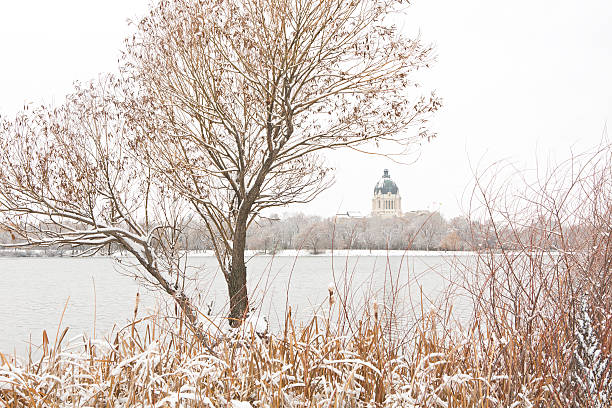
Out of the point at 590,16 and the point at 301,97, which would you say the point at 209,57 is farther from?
the point at 590,16

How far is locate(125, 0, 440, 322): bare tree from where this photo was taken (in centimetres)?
786

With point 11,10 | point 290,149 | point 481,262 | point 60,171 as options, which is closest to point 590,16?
point 481,262

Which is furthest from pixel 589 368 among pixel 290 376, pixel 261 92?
pixel 261 92

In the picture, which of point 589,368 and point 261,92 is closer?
point 589,368

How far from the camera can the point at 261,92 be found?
8.13 meters

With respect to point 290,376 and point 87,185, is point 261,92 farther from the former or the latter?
point 290,376

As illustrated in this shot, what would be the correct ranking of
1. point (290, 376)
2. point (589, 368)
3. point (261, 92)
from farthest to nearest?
point (261, 92), point (589, 368), point (290, 376)

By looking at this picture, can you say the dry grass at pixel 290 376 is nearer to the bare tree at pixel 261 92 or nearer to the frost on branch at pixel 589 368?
the frost on branch at pixel 589 368

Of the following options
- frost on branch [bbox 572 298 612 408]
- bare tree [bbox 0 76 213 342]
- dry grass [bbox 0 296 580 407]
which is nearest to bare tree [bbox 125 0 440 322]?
bare tree [bbox 0 76 213 342]

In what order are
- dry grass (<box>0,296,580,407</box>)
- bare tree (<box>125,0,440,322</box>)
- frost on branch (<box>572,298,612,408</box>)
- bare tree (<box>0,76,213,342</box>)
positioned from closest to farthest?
dry grass (<box>0,296,580,407</box>) < frost on branch (<box>572,298,612,408</box>) < bare tree (<box>125,0,440,322</box>) < bare tree (<box>0,76,213,342</box>)

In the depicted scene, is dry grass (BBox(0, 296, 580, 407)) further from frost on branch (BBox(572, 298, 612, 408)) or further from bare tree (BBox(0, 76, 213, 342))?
bare tree (BBox(0, 76, 213, 342))

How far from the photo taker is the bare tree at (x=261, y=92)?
7.86 m

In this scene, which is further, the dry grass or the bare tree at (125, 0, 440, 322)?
the bare tree at (125, 0, 440, 322)

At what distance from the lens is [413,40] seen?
7898mm
